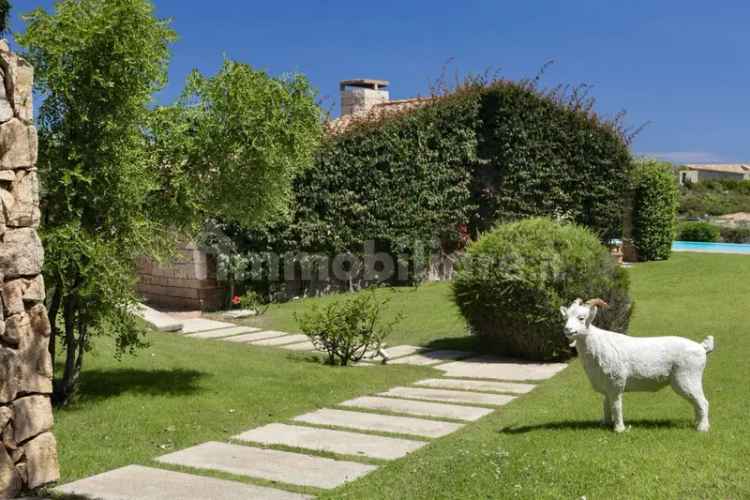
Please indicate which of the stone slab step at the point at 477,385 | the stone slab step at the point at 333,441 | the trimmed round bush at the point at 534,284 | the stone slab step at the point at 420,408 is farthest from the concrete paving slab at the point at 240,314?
the stone slab step at the point at 333,441

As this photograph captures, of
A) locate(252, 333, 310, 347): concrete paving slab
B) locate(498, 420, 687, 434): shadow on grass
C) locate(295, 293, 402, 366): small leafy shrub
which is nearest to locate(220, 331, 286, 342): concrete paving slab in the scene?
locate(252, 333, 310, 347): concrete paving slab

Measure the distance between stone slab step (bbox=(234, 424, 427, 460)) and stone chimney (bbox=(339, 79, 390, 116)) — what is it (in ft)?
56.7

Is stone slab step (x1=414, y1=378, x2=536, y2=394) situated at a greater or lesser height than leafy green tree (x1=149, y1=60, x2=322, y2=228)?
lesser

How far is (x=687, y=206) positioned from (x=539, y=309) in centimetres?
3827

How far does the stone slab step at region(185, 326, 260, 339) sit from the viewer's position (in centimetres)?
1251

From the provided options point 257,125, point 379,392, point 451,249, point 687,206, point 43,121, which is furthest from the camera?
point 687,206

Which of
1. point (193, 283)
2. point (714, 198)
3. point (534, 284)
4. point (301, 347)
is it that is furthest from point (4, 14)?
point (714, 198)

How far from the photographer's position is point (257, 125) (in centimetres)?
751

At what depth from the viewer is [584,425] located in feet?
20.2

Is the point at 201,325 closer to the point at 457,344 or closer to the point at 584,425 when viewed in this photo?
the point at 457,344

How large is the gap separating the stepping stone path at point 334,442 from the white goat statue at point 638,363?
4.80ft

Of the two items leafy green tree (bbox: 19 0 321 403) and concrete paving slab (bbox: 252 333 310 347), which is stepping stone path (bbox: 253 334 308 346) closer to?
concrete paving slab (bbox: 252 333 310 347)

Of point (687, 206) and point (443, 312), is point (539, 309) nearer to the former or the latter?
point (443, 312)

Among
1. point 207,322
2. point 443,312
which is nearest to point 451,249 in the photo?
point 443,312
